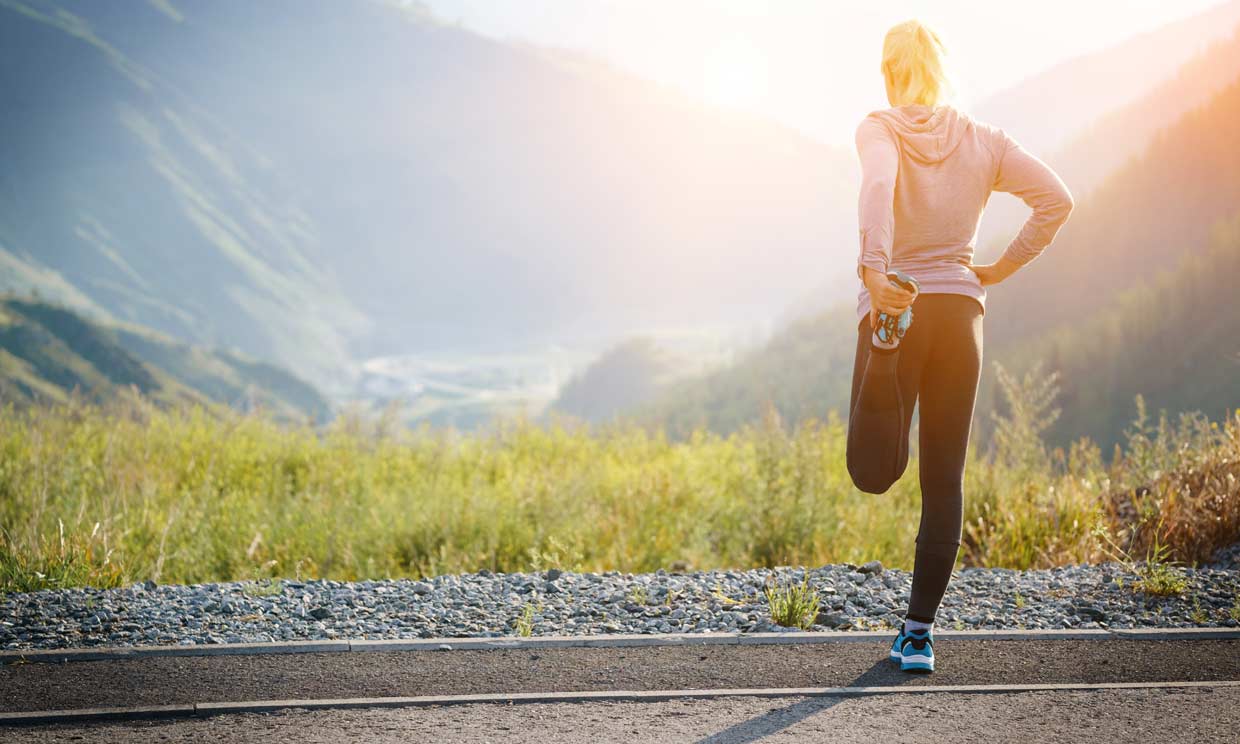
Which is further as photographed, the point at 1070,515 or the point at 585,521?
the point at 585,521

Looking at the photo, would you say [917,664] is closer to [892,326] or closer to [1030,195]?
[892,326]

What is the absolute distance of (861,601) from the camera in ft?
18.2

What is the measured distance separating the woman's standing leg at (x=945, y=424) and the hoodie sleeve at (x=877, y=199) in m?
0.33

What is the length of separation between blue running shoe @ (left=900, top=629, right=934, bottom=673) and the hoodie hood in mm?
1941

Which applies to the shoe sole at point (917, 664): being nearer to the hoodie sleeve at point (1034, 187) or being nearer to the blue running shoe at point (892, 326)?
the blue running shoe at point (892, 326)

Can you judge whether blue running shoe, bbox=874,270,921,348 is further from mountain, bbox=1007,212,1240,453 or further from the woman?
mountain, bbox=1007,212,1240,453

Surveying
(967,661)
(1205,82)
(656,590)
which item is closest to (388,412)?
(656,590)

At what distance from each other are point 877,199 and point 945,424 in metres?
0.92

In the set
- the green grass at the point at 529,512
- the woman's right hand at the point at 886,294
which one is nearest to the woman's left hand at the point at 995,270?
the woman's right hand at the point at 886,294

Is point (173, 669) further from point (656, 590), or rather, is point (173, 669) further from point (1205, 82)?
point (1205, 82)

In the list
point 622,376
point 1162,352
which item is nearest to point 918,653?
point 1162,352

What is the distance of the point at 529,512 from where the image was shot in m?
8.95

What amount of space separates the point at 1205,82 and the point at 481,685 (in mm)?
46206

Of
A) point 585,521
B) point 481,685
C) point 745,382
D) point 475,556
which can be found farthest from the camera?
point 745,382
